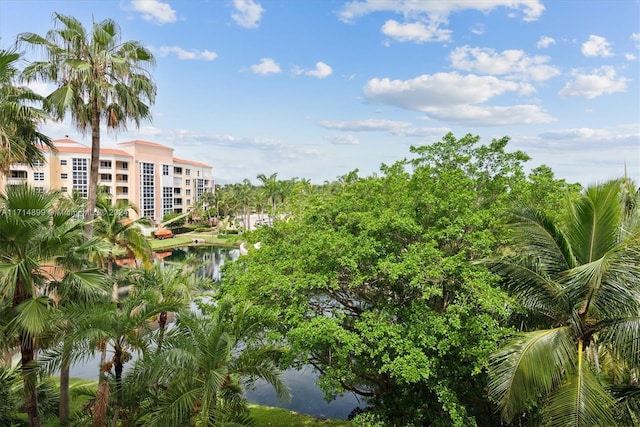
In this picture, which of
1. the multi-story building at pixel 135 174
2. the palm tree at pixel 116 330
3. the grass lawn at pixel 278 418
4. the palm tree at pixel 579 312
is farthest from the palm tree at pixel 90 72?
the multi-story building at pixel 135 174

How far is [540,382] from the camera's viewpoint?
5.95 meters

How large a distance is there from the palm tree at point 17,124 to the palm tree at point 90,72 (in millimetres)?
760

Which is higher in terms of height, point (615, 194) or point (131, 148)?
point (131, 148)

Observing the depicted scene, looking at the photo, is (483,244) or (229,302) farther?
(483,244)

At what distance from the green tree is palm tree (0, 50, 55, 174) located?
557 centimetres

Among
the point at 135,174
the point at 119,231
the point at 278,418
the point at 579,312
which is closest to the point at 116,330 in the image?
the point at 278,418

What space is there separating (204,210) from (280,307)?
208 feet

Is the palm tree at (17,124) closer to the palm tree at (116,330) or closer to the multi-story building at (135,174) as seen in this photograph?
the palm tree at (116,330)

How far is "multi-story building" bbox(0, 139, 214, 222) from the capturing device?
51500 mm

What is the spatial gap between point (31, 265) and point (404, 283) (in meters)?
7.55

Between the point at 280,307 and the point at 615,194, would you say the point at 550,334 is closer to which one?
the point at 615,194

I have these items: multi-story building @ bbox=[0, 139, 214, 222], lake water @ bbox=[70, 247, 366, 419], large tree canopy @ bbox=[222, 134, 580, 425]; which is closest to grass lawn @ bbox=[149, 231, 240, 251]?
multi-story building @ bbox=[0, 139, 214, 222]

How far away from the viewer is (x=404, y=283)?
905 cm

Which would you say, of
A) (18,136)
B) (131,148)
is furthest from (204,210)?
(18,136)
